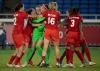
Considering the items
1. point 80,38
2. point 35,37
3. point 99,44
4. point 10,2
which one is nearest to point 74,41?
point 80,38

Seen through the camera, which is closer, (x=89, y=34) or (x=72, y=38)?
(x=72, y=38)

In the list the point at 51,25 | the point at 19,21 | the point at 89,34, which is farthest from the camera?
the point at 89,34

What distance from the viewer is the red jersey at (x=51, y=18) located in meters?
15.6

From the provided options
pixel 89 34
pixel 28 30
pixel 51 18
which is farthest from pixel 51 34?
pixel 89 34

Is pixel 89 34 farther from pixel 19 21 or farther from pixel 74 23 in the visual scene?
pixel 19 21

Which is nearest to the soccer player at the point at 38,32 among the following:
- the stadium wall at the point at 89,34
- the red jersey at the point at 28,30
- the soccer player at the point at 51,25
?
the red jersey at the point at 28,30

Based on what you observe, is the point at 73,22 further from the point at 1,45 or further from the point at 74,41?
the point at 1,45

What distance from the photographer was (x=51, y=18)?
51.4ft

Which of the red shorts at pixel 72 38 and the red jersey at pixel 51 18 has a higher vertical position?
the red jersey at pixel 51 18

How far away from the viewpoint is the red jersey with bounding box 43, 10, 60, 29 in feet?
51.3

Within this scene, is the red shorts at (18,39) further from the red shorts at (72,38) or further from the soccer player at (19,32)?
A: the red shorts at (72,38)

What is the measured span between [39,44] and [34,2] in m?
17.4

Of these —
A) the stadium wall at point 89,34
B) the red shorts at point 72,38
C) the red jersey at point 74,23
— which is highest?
the red jersey at point 74,23

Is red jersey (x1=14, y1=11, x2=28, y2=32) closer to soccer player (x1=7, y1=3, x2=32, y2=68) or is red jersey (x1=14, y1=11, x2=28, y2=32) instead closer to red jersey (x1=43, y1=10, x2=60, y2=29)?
soccer player (x1=7, y1=3, x2=32, y2=68)
